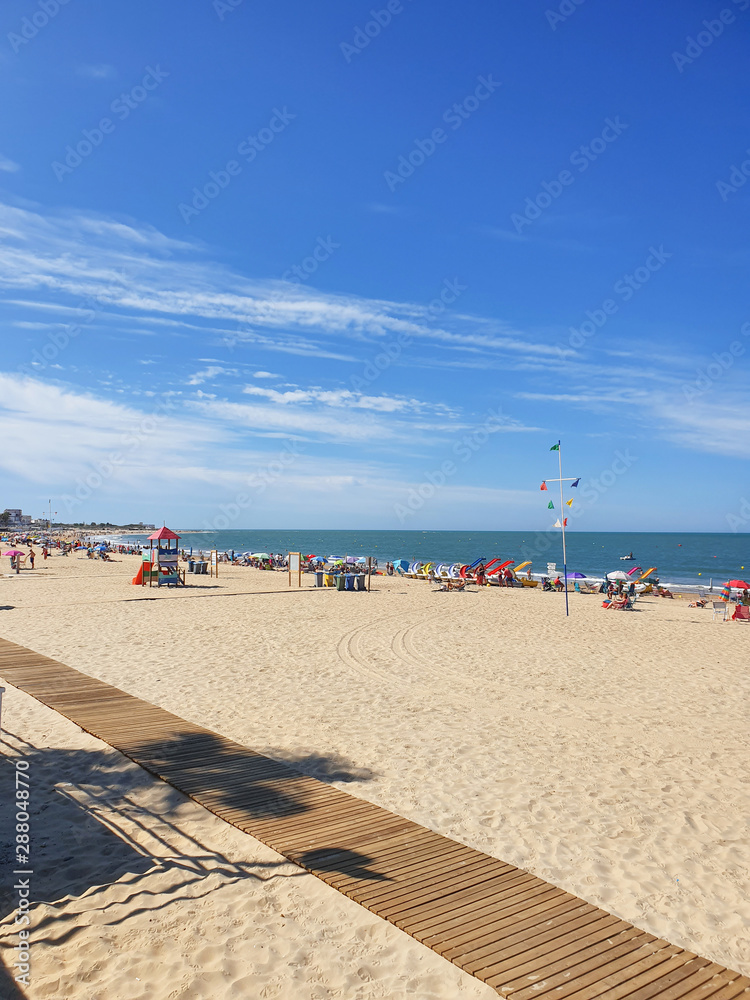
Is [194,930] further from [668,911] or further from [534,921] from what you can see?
[668,911]

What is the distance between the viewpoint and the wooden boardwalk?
322 centimetres

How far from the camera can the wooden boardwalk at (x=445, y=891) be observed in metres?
3.22

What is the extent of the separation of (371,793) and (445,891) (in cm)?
157

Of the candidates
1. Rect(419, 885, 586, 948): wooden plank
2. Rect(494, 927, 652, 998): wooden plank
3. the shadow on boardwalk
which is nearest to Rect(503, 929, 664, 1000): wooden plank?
Rect(494, 927, 652, 998): wooden plank

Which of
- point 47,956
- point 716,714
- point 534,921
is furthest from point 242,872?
point 716,714

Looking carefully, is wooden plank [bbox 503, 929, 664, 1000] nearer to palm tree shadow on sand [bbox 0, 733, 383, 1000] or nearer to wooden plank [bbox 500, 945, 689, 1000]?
wooden plank [bbox 500, 945, 689, 1000]

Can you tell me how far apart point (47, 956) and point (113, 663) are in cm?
735

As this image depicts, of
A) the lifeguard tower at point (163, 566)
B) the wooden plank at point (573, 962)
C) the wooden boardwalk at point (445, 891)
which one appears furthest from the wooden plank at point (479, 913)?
the lifeguard tower at point (163, 566)

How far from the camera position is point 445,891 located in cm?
395

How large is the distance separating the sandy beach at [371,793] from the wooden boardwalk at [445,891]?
0.15 m

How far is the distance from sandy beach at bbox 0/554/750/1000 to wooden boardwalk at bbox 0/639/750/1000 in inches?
5.8

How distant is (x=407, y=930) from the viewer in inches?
141

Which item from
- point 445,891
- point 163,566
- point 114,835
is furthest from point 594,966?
point 163,566

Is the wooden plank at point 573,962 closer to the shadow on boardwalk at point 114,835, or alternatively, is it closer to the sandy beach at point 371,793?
the sandy beach at point 371,793
